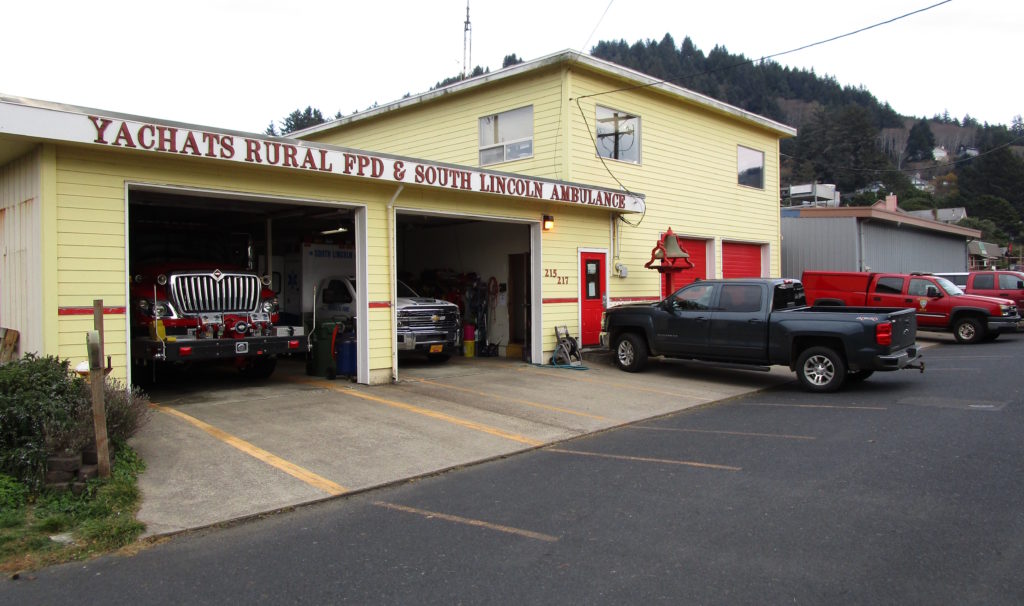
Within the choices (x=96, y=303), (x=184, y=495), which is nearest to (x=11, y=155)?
(x=96, y=303)

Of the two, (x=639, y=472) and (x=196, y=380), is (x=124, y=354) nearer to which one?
(x=196, y=380)

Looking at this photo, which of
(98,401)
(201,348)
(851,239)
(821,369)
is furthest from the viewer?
(851,239)

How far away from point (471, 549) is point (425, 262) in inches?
570

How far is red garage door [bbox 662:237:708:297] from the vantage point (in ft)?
62.2

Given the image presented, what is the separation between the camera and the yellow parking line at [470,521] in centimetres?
518

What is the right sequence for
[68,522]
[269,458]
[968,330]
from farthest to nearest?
[968,330] < [269,458] < [68,522]

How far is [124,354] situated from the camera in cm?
898

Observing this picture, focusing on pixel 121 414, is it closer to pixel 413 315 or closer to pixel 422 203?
pixel 422 203

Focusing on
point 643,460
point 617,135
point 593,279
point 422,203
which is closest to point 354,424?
point 643,460

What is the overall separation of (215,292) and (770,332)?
29.2 feet

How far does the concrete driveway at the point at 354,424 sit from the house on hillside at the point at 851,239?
47.2 ft

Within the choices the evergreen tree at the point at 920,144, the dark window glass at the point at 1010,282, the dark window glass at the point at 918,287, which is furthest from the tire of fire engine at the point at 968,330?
the evergreen tree at the point at 920,144

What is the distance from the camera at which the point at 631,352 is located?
13969 millimetres

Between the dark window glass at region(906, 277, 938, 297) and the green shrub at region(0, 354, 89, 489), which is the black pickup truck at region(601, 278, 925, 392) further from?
the green shrub at region(0, 354, 89, 489)
